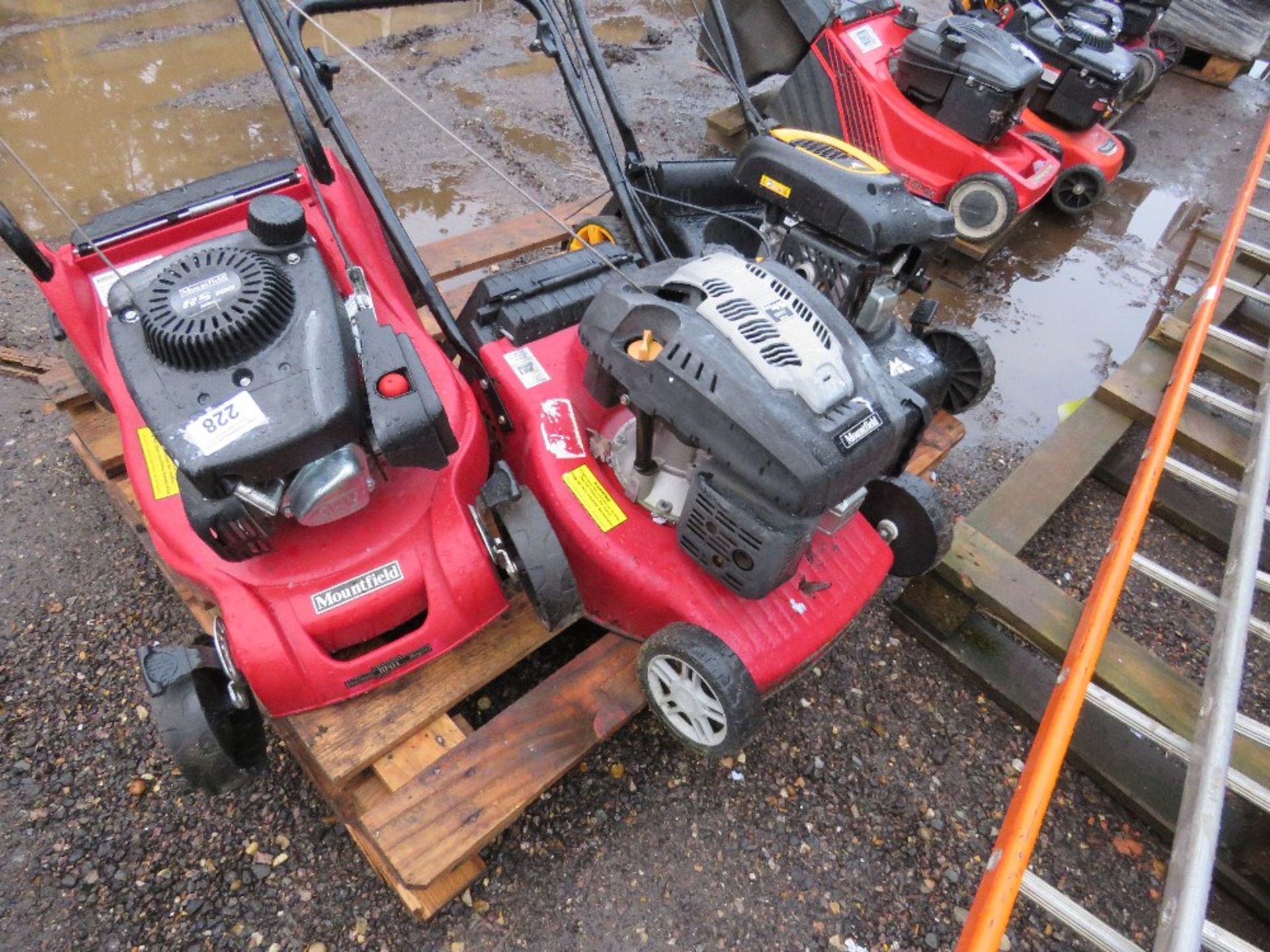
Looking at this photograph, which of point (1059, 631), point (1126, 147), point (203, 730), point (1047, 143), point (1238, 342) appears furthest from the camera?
point (1126, 147)

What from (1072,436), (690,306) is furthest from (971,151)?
(690,306)

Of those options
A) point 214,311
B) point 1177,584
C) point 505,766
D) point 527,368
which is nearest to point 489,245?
point 527,368

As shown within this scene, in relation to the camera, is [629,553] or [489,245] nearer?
[629,553]

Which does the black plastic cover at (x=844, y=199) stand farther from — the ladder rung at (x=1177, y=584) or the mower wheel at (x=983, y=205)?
the mower wheel at (x=983, y=205)

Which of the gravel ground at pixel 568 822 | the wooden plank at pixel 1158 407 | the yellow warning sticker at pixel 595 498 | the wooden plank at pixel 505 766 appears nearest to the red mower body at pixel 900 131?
the wooden plank at pixel 1158 407

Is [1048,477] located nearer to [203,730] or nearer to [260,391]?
[260,391]

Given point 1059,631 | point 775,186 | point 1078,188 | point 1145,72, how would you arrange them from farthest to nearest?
point 1145,72 < point 1078,188 < point 775,186 < point 1059,631

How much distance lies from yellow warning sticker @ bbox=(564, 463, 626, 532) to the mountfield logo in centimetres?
36

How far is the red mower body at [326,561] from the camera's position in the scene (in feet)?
4.48

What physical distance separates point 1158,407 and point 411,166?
2.95 meters

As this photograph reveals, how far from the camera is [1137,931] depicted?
64.2 inches

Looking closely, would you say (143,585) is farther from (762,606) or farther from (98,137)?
(98,137)

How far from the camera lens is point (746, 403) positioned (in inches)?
46.4

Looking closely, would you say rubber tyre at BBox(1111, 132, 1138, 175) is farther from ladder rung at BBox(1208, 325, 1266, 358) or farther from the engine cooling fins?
the engine cooling fins
